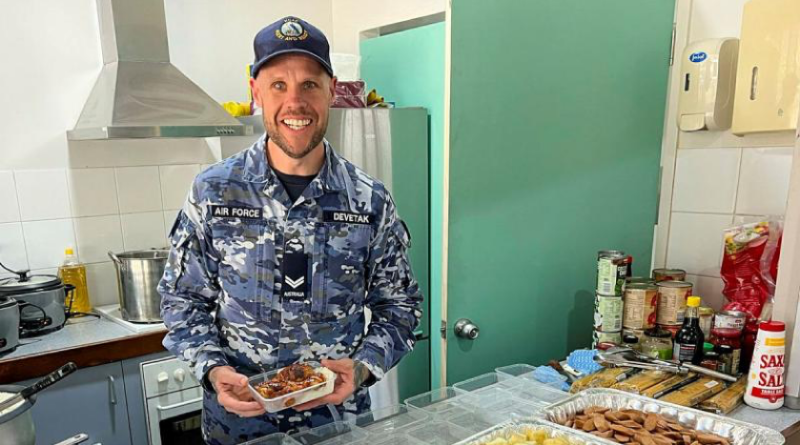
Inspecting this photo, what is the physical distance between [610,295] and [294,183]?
96 cm

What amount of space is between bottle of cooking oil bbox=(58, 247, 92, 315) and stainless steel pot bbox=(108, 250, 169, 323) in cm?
28

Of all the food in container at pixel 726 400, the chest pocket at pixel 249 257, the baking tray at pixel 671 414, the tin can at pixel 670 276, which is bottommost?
the food in container at pixel 726 400

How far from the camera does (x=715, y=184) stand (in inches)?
74.1

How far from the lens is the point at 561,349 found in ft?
6.23

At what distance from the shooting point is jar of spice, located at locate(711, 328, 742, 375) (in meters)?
1.42

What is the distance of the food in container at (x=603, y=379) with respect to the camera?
1327 millimetres

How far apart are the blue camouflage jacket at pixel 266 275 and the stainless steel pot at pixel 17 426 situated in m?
0.40

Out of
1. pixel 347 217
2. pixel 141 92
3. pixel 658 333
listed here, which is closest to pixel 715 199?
pixel 658 333

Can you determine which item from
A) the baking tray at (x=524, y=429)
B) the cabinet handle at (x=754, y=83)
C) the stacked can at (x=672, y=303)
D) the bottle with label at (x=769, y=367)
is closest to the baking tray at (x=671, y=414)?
the baking tray at (x=524, y=429)

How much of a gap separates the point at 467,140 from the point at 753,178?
40.2 inches

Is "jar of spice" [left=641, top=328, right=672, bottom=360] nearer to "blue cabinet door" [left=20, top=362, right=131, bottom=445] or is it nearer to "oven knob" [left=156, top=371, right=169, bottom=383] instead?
"oven knob" [left=156, top=371, right=169, bottom=383]

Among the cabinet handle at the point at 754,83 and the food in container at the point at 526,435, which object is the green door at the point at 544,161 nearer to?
the cabinet handle at the point at 754,83

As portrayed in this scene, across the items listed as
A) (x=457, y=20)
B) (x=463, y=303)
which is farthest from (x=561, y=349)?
(x=457, y=20)

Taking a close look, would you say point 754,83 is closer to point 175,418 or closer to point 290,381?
point 290,381
